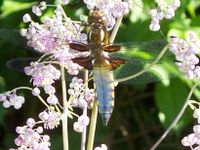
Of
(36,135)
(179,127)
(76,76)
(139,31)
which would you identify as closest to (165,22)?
(139,31)

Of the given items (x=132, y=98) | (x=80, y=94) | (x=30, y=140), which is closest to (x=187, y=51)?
(x=80, y=94)

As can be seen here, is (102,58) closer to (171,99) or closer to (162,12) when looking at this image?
(162,12)

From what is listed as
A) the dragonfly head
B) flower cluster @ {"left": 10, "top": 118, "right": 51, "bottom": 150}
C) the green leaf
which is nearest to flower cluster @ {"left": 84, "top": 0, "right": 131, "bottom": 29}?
the dragonfly head

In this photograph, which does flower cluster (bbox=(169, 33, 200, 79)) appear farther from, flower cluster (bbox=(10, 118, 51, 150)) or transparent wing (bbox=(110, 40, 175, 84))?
flower cluster (bbox=(10, 118, 51, 150))

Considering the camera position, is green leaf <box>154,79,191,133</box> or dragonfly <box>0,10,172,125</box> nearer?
dragonfly <box>0,10,172,125</box>

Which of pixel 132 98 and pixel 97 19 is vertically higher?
pixel 97 19

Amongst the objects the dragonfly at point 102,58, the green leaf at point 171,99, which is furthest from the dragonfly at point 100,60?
the green leaf at point 171,99

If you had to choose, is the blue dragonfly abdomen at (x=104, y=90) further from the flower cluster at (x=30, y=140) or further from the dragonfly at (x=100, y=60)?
the flower cluster at (x=30, y=140)
